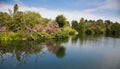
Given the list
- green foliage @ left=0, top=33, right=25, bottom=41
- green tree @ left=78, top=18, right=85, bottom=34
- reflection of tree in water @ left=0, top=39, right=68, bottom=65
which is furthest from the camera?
green tree @ left=78, top=18, right=85, bottom=34

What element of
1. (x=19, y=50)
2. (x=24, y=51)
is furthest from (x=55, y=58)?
(x=19, y=50)

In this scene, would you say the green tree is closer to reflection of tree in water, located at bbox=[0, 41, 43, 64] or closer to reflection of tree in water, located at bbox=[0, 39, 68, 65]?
reflection of tree in water, located at bbox=[0, 39, 68, 65]

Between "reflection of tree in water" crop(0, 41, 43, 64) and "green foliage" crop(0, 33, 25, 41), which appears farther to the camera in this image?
Answer: "green foliage" crop(0, 33, 25, 41)

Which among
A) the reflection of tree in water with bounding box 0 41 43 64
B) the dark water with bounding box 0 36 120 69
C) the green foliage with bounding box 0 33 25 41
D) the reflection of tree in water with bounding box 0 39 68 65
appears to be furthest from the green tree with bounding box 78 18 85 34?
the reflection of tree in water with bounding box 0 41 43 64

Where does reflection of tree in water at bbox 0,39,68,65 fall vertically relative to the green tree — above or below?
below

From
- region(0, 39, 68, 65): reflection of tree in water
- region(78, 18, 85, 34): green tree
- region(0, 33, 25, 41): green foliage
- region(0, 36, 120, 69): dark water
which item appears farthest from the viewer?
region(78, 18, 85, 34): green tree

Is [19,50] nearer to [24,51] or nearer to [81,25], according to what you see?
[24,51]

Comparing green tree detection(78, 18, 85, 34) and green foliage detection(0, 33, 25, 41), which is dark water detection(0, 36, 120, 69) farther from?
green tree detection(78, 18, 85, 34)

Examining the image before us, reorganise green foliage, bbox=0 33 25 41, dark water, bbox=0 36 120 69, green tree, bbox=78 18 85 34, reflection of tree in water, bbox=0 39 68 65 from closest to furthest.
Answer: dark water, bbox=0 36 120 69 < reflection of tree in water, bbox=0 39 68 65 < green foliage, bbox=0 33 25 41 < green tree, bbox=78 18 85 34

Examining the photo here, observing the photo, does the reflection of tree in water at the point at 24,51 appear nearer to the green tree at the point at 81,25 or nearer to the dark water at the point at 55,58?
the dark water at the point at 55,58

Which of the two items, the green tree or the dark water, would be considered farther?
the green tree

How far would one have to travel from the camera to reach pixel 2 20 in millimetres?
16797

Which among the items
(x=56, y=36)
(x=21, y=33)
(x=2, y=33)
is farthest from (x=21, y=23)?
(x=56, y=36)

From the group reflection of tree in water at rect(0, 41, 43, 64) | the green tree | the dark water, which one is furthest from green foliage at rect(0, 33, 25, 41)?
the green tree
